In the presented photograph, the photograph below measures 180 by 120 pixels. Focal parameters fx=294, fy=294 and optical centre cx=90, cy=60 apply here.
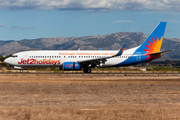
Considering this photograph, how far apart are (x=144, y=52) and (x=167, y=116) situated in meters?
36.3

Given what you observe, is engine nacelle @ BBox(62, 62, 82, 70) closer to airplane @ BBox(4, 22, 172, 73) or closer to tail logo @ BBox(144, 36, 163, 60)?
airplane @ BBox(4, 22, 172, 73)

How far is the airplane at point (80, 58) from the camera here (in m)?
45.0

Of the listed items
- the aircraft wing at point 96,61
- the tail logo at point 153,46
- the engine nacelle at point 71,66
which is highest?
the tail logo at point 153,46

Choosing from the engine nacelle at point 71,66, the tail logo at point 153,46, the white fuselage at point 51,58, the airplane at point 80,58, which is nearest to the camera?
the engine nacelle at point 71,66

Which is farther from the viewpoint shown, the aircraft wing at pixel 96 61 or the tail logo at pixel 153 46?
the tail logo at pixel 153 46

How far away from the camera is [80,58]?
46.7 metres

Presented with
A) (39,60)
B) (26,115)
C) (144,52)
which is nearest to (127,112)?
(26,115)

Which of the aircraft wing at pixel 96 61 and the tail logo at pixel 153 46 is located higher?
the tail logo at pixel 153 46

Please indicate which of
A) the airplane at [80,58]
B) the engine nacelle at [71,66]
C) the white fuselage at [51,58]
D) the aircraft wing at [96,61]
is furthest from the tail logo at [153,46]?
the engine nacelle at [71,66]

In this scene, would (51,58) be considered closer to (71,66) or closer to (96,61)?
(71,66)

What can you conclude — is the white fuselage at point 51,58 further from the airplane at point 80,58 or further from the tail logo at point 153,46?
the tail logo at point 153,46

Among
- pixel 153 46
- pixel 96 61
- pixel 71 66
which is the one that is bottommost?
pixel 71 66

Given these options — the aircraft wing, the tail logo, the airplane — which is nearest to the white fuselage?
the airplane

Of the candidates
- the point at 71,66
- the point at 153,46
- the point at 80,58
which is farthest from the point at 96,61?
the point at 153,46
